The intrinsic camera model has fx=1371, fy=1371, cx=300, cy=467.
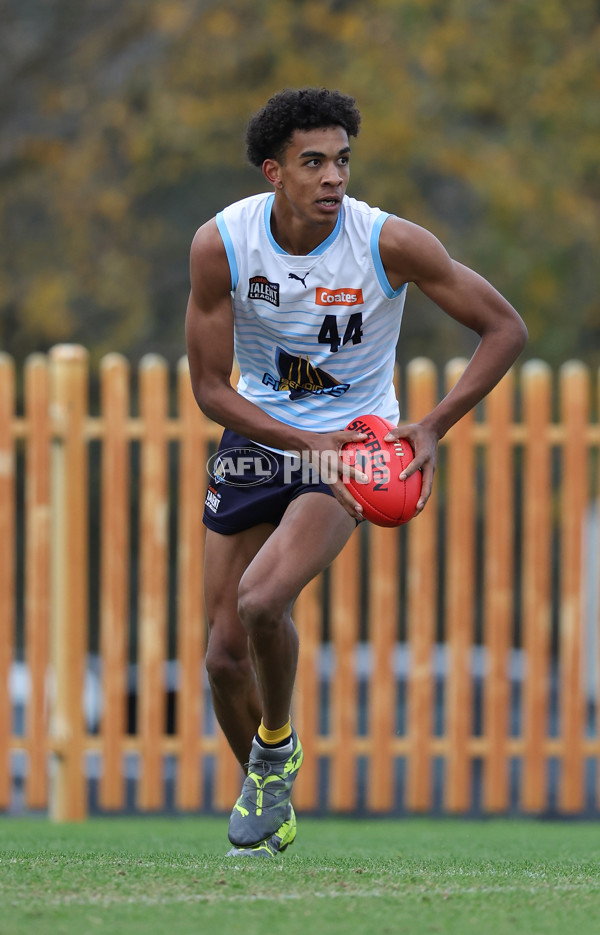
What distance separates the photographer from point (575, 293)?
15.6 metres

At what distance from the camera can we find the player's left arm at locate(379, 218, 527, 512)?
4.67m

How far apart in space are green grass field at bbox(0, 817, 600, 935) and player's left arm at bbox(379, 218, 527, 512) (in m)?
1.24

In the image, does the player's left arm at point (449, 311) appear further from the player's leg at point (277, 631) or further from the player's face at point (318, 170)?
the player's leg at point (277, 631)

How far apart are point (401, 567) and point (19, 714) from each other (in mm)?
4744

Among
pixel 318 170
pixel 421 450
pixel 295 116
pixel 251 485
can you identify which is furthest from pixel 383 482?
pixel 295 116

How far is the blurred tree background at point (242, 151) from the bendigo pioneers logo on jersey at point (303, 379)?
10762 millimetres

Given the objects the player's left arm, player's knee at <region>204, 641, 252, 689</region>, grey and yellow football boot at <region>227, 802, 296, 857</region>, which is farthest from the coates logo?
grey and yellow football boot at <region>227, 802, 296, 857</region>

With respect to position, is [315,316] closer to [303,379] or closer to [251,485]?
[303,379]

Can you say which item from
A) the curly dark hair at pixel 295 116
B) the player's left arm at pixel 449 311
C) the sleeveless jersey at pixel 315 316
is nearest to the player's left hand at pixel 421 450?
the player's left arm at pixel 449 311

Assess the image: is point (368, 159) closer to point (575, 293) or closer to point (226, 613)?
point (575, 293)

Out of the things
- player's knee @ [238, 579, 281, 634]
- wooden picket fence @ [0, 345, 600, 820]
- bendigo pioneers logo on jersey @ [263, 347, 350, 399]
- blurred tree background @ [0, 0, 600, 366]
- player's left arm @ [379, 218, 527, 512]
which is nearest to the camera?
player's knee @ [238, 579, 281, 634]

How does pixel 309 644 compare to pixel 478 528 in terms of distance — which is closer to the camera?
pixel 309 644

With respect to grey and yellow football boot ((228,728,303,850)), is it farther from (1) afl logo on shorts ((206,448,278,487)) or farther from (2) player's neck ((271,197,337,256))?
(2) player's neck ((271,197,337,256))

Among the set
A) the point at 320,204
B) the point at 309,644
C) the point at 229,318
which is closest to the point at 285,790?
the point at 229,318
